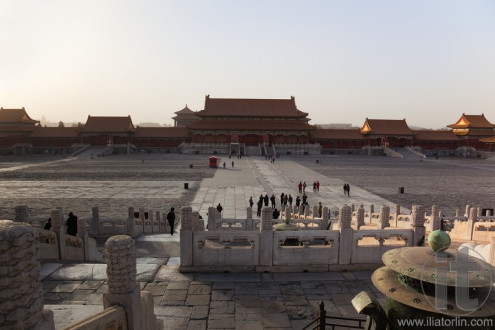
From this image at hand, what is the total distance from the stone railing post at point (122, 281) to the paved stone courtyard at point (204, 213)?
6.03ft

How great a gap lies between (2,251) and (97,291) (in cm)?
441

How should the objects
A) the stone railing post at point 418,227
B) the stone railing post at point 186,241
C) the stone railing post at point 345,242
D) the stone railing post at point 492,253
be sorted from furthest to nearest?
1. the stone railing post at point 418,227
2. the stone railing post at point 345,242
3. the stone railing post at point 186,241
4. the stone railing post at point 492,253

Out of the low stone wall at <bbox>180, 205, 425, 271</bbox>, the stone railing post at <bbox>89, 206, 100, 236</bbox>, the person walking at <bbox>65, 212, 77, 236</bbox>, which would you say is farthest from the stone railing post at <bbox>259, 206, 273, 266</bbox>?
the stone railing post at <bbox>89, 206, 100, 236</bbox>

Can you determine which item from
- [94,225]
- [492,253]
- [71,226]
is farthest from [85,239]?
[492,253]

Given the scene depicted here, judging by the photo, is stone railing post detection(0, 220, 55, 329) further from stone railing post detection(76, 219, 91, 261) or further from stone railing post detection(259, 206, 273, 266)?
stone railing post detection(76, 219, 91, 261)

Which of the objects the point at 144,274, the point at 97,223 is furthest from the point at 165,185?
the point at 144,274

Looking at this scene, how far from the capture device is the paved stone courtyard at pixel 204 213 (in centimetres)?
595

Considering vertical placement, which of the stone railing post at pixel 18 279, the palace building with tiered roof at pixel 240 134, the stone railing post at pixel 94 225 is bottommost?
the stone railing post at pixel 94 225

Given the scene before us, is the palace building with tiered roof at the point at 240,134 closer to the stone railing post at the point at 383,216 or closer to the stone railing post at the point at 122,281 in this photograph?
the stone railing post at the point at 383,216

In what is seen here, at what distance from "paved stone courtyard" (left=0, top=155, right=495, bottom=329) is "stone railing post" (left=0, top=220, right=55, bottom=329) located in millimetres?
2967

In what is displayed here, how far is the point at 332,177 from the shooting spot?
3080 cm

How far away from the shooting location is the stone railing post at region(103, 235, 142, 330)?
3.83 metres

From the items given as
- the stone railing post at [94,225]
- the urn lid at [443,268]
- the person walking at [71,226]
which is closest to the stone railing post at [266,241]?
the urn lid at [443,268]

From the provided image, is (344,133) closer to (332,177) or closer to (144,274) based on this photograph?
(332,177)
